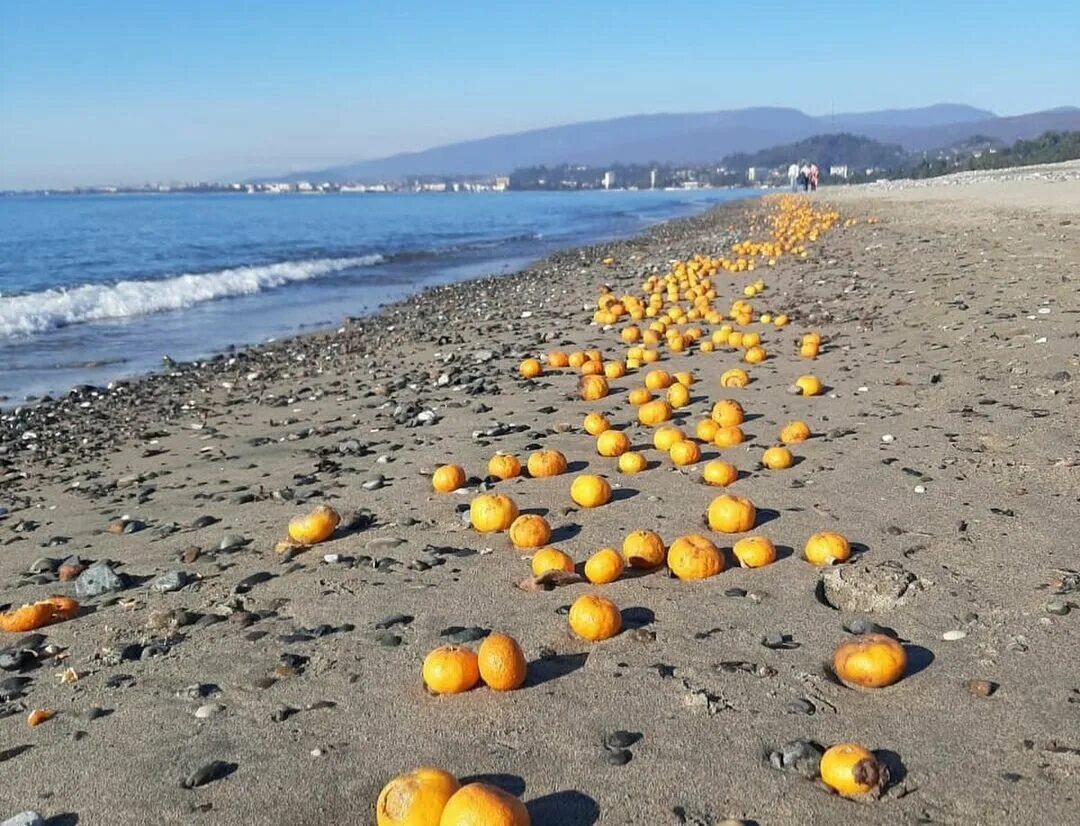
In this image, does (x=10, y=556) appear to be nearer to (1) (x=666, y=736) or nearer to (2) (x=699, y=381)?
(1) (x=666, y=736)

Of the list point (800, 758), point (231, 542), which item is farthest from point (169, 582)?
point (800, 758)

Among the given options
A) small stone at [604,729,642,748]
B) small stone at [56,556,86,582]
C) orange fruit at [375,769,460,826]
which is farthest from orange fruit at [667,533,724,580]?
small stone at [56,556,86,582]

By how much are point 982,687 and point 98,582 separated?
4.95 meters

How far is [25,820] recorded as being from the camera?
3.25 meters

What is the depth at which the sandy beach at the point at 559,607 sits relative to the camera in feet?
11.0

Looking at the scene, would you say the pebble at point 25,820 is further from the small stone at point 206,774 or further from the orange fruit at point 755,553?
the orange fruit at point 755,553

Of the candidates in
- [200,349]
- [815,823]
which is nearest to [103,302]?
[200,349]

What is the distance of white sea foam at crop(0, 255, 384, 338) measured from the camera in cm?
2017

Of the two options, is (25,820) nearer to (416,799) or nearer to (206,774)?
(206,774)

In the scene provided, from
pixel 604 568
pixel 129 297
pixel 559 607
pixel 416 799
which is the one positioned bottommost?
pixel 129 297

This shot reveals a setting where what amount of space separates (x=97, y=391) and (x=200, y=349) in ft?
14.2

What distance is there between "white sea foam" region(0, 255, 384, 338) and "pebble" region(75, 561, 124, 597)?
1597 cm

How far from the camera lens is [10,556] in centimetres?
638

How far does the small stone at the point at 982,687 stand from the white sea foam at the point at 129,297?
20256 mm
